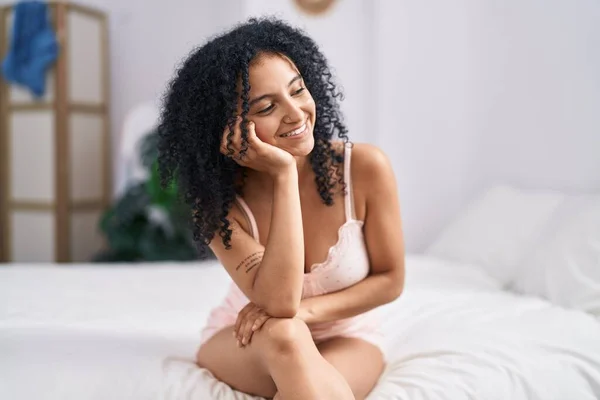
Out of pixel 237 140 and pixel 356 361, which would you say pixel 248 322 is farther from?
pixel 237 140

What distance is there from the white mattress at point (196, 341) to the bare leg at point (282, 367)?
43 mm

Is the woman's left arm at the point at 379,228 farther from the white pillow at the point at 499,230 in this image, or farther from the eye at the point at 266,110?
the white pillow at the point at 499,230

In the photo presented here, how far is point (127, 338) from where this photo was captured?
5.13 ft

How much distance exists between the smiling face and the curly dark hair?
0.02 meters

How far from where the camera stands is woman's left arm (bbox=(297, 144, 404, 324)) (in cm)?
142

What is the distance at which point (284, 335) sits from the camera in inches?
46.6

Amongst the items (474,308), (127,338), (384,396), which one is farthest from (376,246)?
(127,338)

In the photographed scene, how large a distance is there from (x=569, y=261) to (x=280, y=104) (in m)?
1.05

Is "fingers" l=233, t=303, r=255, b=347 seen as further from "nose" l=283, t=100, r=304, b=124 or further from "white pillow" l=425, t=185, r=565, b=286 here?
"white pillow" l=425, t=185, r=565, b=286

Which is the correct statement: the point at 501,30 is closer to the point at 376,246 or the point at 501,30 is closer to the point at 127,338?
the point at 376,246

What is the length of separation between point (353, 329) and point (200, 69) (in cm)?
67

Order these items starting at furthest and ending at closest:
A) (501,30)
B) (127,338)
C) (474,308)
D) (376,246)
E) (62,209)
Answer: (62,209) < (501,30) < (474,308) < (127,338) < (376,246)

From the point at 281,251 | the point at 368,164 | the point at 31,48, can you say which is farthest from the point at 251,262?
the point at 31,48

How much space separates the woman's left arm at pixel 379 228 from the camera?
4.67ft
